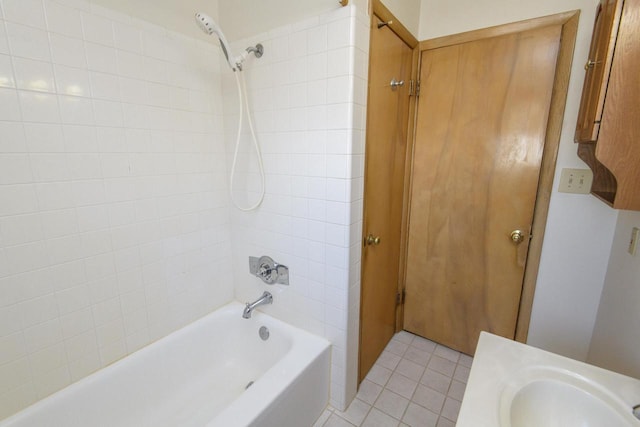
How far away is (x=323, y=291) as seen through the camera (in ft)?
4.96

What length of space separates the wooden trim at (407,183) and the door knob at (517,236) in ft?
2.06

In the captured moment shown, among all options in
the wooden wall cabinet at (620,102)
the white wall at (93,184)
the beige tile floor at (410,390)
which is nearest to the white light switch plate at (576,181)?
the wooden wall cabinet at (620,102)

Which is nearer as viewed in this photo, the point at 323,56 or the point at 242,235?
the point at 323,56

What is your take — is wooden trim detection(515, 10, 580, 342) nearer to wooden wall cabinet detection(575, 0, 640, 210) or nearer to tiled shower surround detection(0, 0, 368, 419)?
wooden wall cabinet detection(575, 0, 640, 210)

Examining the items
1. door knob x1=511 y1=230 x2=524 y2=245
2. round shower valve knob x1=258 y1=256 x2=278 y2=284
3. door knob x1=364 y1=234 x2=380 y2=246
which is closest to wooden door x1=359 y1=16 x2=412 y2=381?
door knob x1=364 y1=234 x2=380 y2=246

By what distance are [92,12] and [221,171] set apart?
33.9 inches

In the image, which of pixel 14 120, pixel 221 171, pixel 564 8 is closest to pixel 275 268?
pixel 221 171

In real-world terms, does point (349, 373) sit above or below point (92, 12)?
below

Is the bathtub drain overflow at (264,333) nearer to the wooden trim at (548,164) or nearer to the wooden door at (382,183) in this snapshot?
the wooden door at (382,183)

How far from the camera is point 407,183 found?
1.99 m

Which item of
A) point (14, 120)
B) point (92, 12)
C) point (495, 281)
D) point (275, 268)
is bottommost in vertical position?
point (495, 281)

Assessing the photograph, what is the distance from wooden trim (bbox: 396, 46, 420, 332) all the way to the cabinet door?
85 centimetres

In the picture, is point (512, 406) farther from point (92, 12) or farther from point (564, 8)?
point (92, 12)

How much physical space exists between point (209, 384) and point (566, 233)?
7.00ft
